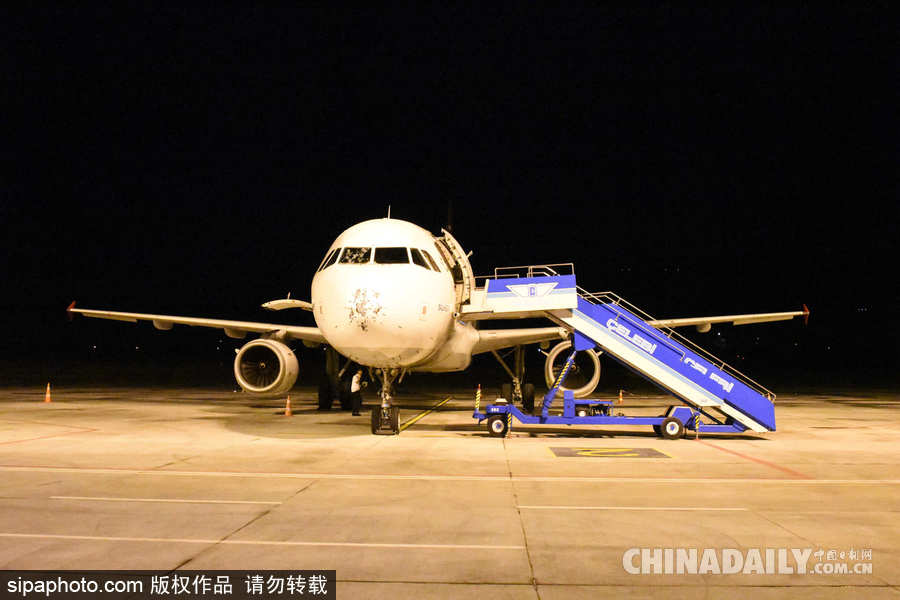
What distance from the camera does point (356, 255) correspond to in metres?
13.7

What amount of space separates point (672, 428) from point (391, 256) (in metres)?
6.87

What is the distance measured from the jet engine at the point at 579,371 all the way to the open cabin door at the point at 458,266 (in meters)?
3.24

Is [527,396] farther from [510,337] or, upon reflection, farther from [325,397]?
[325,397]

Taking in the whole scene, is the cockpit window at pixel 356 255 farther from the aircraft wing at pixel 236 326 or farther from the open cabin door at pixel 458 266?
the aircraft wing at pixel 236 326

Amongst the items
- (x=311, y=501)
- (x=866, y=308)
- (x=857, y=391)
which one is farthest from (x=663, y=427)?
(x=866, y=308)

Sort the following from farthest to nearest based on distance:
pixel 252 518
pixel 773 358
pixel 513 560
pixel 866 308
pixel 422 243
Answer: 1. pixel 866 308
2. pixel 773 358
3. pixel 422 243
4. pixel 252 518
5. pixel 513 560

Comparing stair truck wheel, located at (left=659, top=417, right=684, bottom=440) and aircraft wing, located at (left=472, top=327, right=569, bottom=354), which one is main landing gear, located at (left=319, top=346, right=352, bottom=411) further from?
stair truck wheel, located at (left=659, top=417, right=684, bottom=440)

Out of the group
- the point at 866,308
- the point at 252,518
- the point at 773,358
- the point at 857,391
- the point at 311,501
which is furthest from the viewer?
the point at 866,308

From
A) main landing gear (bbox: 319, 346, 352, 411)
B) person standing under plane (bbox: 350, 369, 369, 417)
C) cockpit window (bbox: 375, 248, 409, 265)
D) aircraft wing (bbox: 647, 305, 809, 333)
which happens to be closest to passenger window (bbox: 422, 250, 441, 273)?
cockpit window (bbox: 375, 248, 409, 265)

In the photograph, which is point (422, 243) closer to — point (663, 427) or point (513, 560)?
point (663, 427)

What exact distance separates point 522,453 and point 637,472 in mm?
2523

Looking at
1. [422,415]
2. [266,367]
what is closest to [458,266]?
[422,415]

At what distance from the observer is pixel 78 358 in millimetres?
62281

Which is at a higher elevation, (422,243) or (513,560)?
(422,243)
